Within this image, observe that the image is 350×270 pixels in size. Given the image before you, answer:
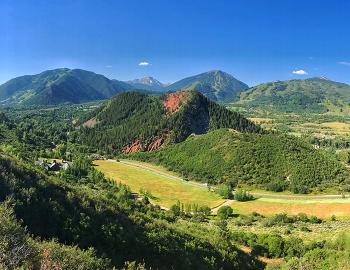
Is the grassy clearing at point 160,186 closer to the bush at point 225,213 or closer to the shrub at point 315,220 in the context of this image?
the bush at point 225,213

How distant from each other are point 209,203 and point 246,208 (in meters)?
11.6

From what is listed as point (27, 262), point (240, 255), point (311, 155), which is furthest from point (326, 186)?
point (27, 262)

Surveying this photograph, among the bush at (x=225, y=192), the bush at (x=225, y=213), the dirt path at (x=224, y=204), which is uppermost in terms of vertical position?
the bush at (x=225, y=192)

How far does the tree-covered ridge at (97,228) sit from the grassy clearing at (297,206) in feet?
223

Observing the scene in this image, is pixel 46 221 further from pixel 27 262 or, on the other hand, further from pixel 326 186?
pixel 326 186

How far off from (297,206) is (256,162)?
3312 centimetres

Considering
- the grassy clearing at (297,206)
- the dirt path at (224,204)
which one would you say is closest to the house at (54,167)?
the dirt path at (224,204)

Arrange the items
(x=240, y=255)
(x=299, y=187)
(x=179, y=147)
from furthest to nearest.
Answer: (x=179, y=147) < (x=299, y=187) < (x=240, y=255)

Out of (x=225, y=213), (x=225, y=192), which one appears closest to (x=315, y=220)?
(x=225, y=213)

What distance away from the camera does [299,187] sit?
124 m

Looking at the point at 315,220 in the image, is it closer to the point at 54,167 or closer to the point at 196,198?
the point at 196,198

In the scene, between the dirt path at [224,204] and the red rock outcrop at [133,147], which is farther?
the red rock outcrop at [133,147]

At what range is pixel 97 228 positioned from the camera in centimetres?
3075

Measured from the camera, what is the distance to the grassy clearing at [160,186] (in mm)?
116312
